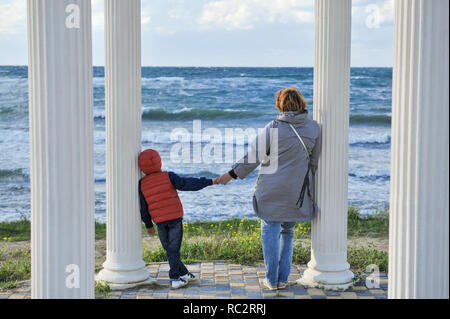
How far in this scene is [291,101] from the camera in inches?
247

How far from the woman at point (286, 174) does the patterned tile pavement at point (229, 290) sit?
0.28 m

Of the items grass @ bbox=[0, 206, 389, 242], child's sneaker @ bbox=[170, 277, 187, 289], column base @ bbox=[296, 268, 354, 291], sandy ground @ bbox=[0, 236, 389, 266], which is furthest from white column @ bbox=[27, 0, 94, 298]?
grass @ bbox=[0, 206, 389, 242]

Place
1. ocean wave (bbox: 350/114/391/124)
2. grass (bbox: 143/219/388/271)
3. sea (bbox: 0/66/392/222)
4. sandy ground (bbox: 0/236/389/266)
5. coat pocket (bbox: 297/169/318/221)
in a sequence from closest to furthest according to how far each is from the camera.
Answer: coat pocket (bbox: 297/169/318/221) < grass (bbox: 143/219/388/271) < sandy ground (bbox: 0/236/389/266) < sea (bbox: 0/66/392/222) < ocean wave (bbox: 350/114/391/124)

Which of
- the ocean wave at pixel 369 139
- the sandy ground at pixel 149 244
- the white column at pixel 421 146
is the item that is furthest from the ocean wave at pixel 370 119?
the white column at pixel 421 146

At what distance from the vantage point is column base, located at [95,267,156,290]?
6.59 metres

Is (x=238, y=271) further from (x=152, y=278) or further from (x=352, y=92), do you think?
(x=352, y=92)

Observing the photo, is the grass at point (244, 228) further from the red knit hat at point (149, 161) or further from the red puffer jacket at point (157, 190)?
the red knit hat at point (149, 161)

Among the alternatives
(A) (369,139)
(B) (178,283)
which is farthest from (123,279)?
(A) (369,139)

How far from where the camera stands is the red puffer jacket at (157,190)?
6469 mm

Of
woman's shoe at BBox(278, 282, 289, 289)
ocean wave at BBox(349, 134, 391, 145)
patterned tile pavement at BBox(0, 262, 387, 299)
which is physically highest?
ocean wave at BBox(349, 134, 391, 145)

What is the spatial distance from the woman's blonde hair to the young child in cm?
125

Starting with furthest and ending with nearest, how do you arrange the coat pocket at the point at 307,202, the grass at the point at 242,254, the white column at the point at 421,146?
the grass at the point at 242,254 < the coat pocket at the point at 307,202 < the white column at the point at 421,146

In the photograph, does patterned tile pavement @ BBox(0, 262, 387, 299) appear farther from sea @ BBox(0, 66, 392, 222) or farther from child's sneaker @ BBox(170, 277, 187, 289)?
sea @ BBox(0, 66, 392, 222)

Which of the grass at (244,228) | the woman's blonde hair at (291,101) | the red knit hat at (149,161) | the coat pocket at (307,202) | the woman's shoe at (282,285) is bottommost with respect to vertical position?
the grass at (244,228)
